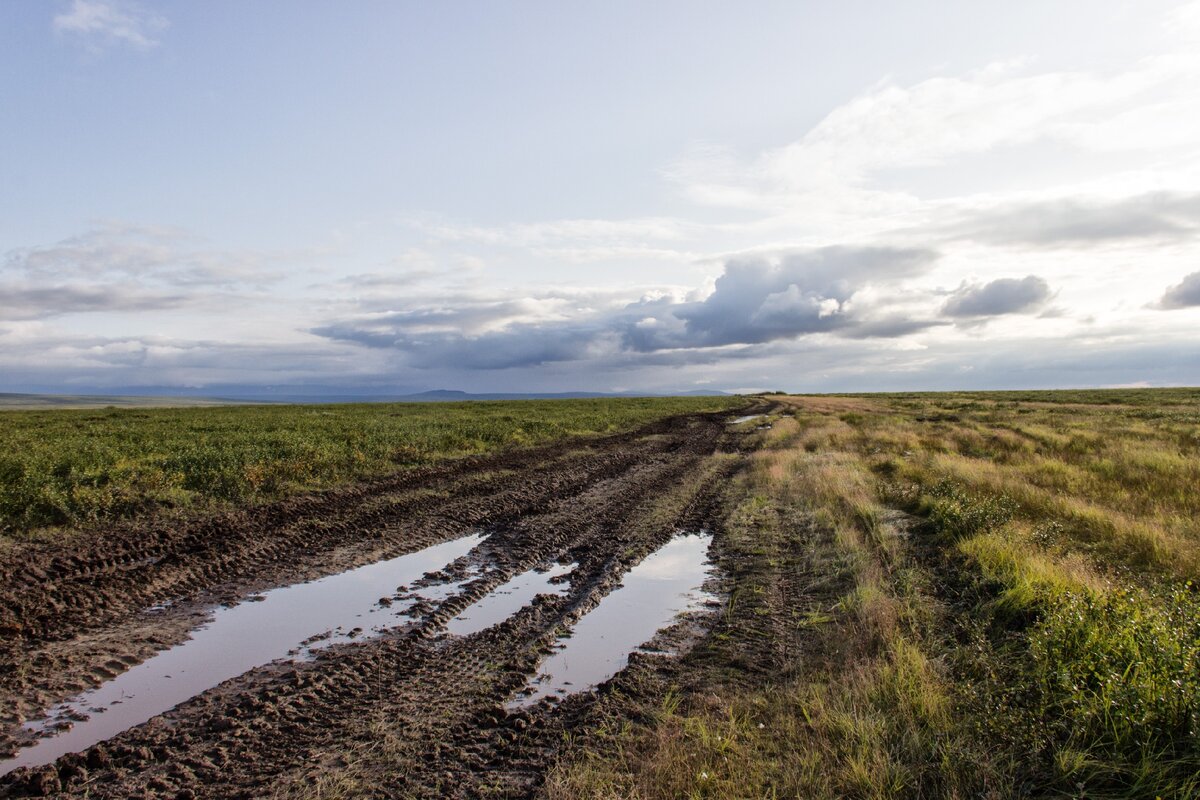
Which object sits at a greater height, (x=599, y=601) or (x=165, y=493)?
(x=165, y=493)

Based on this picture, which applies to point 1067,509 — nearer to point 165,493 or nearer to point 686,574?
point 686,574

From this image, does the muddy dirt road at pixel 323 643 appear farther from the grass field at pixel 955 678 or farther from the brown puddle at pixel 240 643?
the grass field at pixel 955 678

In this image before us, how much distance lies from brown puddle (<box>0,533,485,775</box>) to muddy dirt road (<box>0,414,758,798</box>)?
26 mm

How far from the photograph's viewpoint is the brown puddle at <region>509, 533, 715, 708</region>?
5.59 metres

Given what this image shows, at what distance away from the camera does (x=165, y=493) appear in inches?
491

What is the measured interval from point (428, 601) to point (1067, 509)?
11.3 m

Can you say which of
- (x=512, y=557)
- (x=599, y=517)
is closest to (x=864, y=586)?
(x=512, y=557)

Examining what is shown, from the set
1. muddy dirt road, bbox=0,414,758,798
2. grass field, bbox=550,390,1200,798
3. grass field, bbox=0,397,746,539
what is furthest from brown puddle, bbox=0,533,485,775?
grass field, bbox=0,397,746,539

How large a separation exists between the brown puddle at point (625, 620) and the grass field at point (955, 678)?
28.4 inches

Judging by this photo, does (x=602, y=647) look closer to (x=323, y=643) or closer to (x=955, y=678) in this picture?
(x=323, y=643)

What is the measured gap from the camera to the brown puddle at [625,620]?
5586mm

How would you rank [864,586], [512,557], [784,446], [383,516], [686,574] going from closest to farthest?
1. [864,586]
2. [686,574]
3. [512,557]
4. [383,516]
5. [784,446]

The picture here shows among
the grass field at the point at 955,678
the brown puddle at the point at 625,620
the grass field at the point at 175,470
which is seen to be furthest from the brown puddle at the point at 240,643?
the grass field at the point at 175,470

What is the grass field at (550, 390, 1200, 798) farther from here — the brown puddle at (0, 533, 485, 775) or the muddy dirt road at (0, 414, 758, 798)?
the brown puddle at (0, 533, 485, 775)
